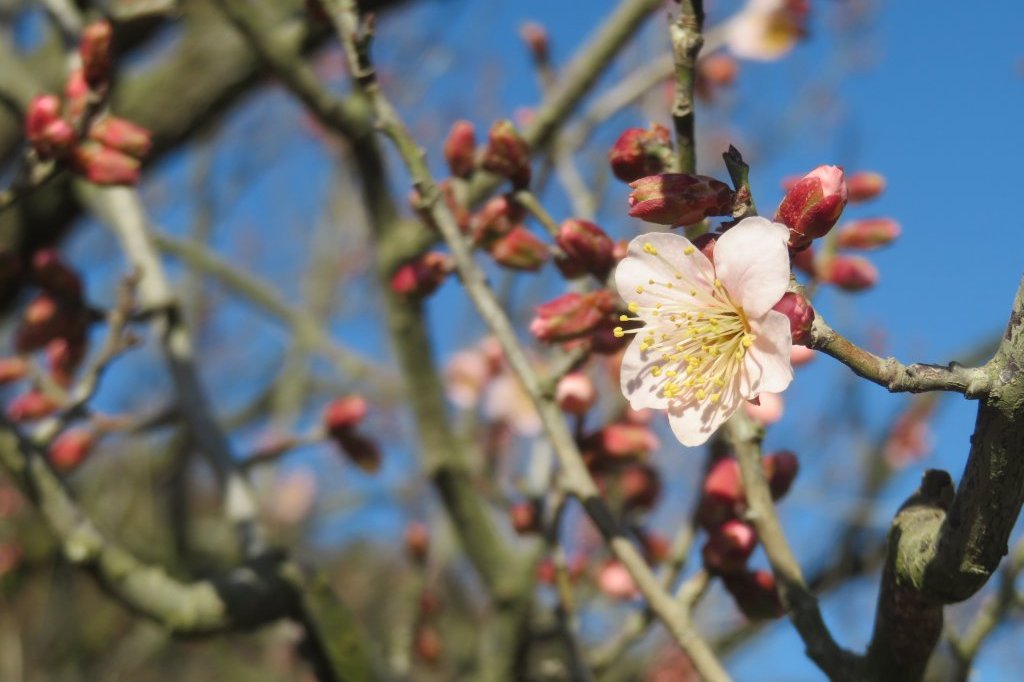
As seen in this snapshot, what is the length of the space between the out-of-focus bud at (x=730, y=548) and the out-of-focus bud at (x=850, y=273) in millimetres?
474

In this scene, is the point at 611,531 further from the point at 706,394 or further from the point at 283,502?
the point at 283,502

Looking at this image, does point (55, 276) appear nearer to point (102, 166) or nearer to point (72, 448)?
point (102, 166)

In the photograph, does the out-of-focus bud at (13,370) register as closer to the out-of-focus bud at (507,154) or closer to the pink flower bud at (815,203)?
the out-of-focus bud at (507,154)

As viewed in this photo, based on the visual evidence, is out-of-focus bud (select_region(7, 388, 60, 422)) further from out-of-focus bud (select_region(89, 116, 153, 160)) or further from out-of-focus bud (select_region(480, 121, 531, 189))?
out-of-focus bud (select_region(480, 121, 531, 189))

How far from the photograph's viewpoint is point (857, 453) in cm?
358

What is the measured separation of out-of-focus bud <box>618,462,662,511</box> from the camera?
1806 mm

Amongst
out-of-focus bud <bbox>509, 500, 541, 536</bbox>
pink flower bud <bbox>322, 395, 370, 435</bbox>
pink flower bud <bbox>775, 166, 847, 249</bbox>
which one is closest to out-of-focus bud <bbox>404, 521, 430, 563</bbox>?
pink flower bud <bbox>322, 395, 370, 435</bbox>

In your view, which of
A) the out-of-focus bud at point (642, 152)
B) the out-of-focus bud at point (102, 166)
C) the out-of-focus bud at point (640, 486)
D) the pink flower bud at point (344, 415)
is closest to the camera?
the out-of-focus bud at point (642, 152)

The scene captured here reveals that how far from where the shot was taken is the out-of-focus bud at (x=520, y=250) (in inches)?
53.8

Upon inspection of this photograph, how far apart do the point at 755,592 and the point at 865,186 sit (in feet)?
2.39

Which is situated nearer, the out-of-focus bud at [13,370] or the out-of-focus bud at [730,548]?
the out-of-focus bud at [730,548]

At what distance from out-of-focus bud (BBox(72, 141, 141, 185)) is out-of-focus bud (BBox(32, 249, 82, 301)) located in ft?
0.99

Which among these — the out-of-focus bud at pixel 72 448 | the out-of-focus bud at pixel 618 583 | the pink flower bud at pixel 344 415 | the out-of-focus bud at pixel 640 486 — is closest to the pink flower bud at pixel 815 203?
the out-of-focus bud at pixel 640 486

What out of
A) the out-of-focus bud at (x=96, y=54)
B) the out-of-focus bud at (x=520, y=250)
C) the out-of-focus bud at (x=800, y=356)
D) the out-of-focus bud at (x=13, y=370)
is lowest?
the out-of-focus bud at (x=800, y=356)
